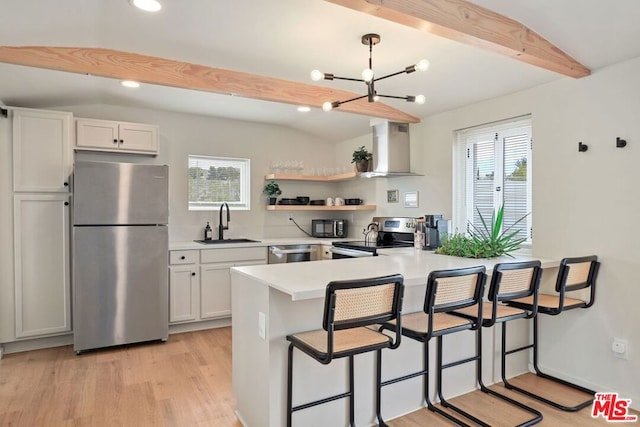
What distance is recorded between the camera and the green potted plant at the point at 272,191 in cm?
496

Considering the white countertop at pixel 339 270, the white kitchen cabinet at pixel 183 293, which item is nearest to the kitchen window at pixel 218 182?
the white kitchen cabinet at pixel 183 293

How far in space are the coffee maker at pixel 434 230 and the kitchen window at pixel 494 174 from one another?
0.45 feet

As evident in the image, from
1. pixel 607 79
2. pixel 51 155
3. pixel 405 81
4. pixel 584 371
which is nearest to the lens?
pixel 607 79

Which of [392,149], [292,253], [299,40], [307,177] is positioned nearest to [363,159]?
[392,149]

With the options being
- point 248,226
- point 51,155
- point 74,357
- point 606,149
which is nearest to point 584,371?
point 606,149

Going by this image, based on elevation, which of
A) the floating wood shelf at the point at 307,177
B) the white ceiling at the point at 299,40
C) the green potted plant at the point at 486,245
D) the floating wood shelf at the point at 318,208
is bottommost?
the green potted plant at the point at 486,245

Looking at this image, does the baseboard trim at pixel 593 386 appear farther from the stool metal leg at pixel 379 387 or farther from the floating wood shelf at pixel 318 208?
the floating wood shelf at pixel 318 208

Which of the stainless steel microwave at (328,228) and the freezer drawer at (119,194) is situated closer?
the freezer drawer at (119,194)

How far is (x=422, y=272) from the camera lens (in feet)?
7.60

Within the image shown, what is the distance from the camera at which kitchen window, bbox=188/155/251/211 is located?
469cm

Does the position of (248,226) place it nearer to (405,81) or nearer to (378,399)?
(405,81)

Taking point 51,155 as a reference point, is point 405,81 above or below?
above

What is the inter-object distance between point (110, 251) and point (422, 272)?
2775 millimetres

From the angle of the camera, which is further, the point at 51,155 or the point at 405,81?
the point at 51,155
